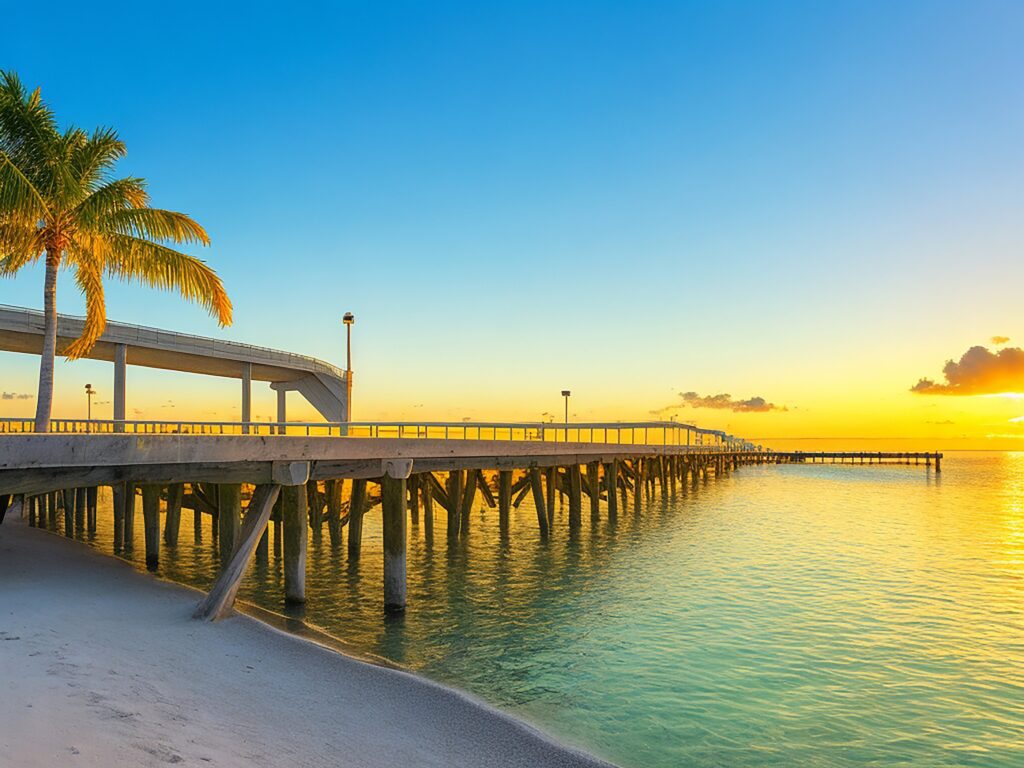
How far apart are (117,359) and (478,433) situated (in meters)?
20.8

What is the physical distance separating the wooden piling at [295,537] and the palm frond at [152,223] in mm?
6846

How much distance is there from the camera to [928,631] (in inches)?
540

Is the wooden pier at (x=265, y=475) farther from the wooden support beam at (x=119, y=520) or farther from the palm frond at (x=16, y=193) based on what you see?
the palm frond at (x=16, y=193)

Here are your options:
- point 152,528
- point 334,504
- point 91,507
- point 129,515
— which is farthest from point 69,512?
point 334,504

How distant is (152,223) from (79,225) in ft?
4.73

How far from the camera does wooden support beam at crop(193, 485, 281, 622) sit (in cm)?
998

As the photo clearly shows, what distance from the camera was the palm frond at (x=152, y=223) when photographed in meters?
15.8

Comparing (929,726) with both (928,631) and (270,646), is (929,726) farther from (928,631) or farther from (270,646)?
(270,646)

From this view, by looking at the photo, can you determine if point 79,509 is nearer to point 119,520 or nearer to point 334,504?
point 119,520

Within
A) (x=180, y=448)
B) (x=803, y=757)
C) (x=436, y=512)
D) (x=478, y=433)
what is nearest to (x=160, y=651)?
(x=180, y=448)

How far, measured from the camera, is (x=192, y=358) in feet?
126

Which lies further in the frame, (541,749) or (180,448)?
(180,448)

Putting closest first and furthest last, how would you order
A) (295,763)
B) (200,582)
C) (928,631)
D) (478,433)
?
(295,763)
(928,631)
(200,582)
(478,433)

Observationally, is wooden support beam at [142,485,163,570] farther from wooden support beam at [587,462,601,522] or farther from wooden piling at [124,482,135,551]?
wooden support beam at [587,462,601,522]
